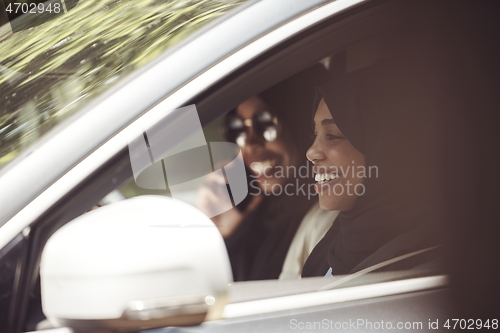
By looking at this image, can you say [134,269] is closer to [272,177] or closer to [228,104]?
[228,104]

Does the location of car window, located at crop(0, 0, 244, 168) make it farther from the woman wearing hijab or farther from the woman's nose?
the woman's nose

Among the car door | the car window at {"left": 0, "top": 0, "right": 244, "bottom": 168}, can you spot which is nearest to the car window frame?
the car door

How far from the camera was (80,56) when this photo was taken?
1.40m

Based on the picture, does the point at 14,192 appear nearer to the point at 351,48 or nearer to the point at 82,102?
the point at 82,102

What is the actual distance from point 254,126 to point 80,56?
524mm

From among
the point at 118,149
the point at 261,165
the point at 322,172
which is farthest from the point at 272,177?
the point at 118,149

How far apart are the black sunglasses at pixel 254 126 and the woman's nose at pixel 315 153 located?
0.13 metres

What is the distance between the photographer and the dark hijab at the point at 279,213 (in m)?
1.40

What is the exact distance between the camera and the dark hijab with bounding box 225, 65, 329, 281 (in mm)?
1398

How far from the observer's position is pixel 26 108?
4.35 ft

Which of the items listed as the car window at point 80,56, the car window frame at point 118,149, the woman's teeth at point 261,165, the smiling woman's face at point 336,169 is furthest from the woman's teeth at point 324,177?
the car window at point 80,56

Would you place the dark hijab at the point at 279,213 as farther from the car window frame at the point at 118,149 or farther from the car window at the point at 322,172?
the car window frame at the point at 118,149

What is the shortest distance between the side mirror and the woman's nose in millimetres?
529

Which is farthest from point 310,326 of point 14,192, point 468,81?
point 468,81
